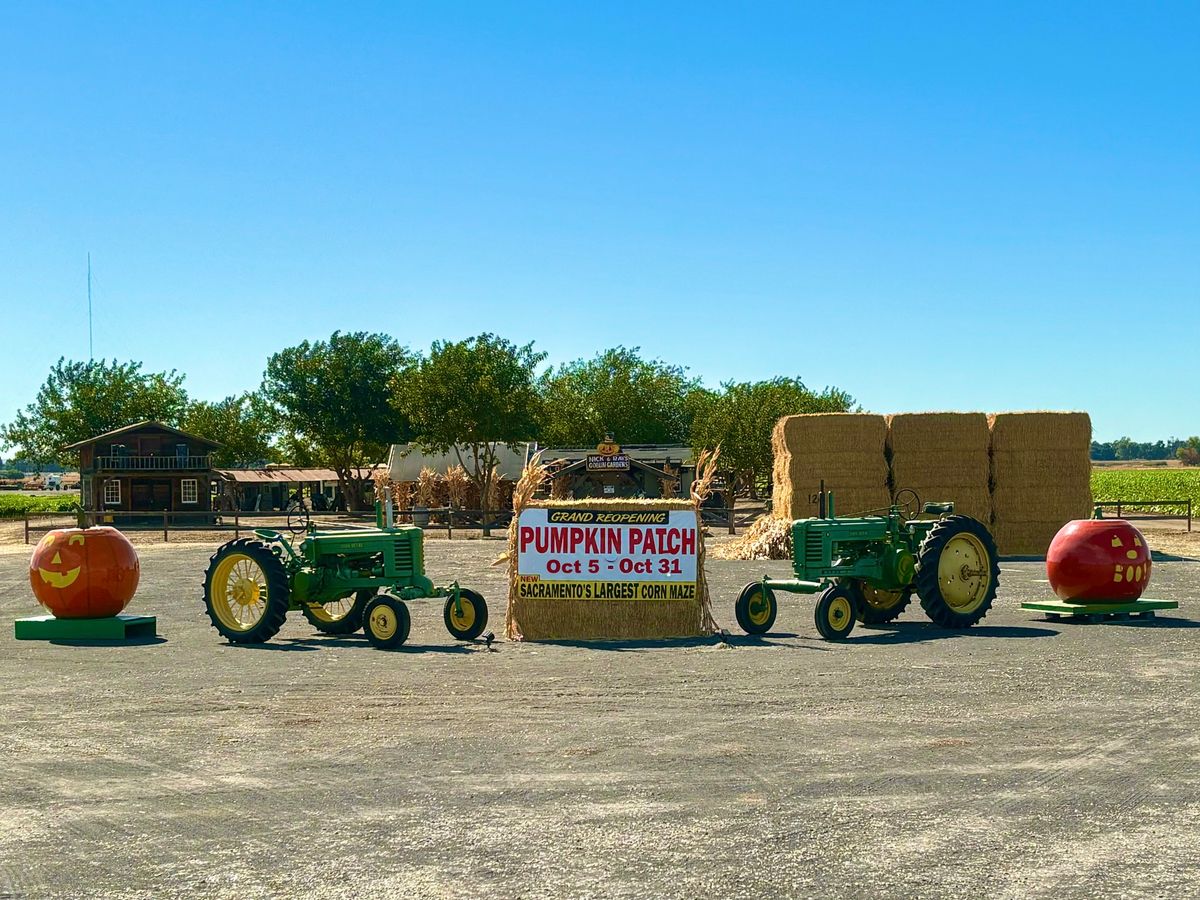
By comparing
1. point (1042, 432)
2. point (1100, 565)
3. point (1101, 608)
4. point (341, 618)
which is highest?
point (1042, 432)

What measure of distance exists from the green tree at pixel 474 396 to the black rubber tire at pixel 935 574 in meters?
38.4

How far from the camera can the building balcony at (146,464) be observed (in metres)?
65.2

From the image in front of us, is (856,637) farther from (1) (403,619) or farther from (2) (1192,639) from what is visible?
(1) (403,619)

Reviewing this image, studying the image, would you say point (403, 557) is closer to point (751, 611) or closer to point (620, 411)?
point (751, 611)

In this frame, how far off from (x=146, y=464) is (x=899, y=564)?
55412 mm

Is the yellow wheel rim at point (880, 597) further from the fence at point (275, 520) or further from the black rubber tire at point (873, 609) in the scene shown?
the fence at point (275, 520)

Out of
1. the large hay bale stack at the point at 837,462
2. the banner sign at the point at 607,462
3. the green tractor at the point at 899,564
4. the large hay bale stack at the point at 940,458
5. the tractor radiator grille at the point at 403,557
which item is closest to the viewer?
the tractor radiator grille at the point at 403,557

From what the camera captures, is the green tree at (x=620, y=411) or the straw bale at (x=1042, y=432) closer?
the straw bale at (x=1042, y=432)

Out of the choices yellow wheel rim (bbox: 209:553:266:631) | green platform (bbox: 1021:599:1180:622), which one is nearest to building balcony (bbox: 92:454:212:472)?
yellow wheel rim (bbox: 209:553:266:631)

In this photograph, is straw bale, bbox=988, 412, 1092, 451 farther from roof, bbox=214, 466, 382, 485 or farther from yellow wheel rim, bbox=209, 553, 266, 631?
roof, bbox=214, 466, 382, 485

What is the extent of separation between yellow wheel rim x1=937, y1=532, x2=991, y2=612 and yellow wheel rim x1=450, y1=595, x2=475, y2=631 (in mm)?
5818

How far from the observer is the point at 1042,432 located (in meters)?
31.9

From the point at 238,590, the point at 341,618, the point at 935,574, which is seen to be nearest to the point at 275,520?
the point at 341,618

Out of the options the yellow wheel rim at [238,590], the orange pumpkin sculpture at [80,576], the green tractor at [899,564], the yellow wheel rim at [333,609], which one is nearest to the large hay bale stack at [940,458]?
the green tractor at [899,564]
